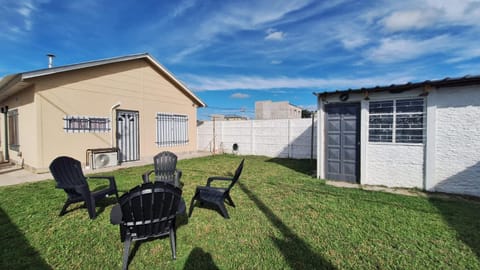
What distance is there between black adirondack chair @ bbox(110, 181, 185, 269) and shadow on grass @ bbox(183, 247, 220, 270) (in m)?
0.23

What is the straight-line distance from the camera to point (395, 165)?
588cm

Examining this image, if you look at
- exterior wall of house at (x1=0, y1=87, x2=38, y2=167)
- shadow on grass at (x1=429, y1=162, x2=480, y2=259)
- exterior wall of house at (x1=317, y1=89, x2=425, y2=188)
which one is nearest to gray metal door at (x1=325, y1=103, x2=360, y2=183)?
exterior wall of house at (x1=317, y1=89, x2=425, y2=188)

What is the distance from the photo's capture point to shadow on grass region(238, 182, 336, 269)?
2.51 meters

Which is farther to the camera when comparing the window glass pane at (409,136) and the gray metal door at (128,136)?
the gray metal door at (128,136)

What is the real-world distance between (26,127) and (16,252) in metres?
7.70

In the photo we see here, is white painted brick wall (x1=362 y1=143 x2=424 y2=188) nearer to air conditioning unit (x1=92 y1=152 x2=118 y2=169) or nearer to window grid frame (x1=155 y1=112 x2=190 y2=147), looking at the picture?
air conditioning unit (x1=92 y1=152 x2=118 y2=169)

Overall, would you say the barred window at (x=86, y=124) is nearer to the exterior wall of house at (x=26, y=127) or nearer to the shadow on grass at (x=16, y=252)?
the exterior wall of house at (x=26, y=127)

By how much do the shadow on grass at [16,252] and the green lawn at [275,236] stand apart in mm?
12

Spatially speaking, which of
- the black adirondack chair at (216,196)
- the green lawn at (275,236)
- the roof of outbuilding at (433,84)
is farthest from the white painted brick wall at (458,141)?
the black adirondack chair at (216,196)

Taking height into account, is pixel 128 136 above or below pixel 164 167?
above

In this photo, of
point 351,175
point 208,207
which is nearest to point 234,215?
point 208,207

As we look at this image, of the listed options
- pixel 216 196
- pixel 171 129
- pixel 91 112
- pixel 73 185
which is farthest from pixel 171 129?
pixel 216 196

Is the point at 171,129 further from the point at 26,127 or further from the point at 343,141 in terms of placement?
the point at 343,141

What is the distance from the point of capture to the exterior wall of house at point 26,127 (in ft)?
24.9
